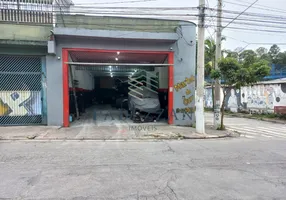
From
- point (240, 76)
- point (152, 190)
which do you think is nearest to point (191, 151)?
point (152, 190)

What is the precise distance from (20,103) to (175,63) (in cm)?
869

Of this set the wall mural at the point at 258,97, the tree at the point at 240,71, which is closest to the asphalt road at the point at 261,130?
the tree at the point at 240,71

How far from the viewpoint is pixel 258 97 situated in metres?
19.2

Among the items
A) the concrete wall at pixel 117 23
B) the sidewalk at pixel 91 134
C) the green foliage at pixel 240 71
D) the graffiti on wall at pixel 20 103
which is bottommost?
the sidewalk at pixel 91 134

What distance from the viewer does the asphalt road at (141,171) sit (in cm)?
399

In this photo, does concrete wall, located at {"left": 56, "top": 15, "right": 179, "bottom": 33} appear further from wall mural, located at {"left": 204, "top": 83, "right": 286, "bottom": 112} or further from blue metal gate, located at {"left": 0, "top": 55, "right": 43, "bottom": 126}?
wall mural, located at {"left": 204, "top": 83, "right": 286, "bottom": 112}

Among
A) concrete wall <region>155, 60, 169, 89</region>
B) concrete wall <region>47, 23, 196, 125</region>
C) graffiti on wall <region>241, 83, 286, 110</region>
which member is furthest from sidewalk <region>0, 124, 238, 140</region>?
graffiti on wall <region>241, 83, 286, 110</region>

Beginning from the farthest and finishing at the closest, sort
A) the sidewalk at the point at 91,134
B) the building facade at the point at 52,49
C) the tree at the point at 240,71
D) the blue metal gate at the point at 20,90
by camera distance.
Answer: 1. the blue metal gate at the point at 20,90
2. the building facade at the point at 52,49
3. the tree at the point at 240,71
4. the sidewalk at the point at 91,134

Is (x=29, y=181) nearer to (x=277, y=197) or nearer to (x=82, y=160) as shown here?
(x=82, y=160)

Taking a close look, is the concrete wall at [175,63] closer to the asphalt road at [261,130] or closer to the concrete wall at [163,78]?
the concrete wall at [163,78]

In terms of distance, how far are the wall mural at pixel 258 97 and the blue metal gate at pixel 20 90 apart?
56.0 feet

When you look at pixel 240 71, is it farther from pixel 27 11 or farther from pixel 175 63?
pixel 27 11

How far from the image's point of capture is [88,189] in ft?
13.5

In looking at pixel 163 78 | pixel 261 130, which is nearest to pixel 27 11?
pixel 163 78
